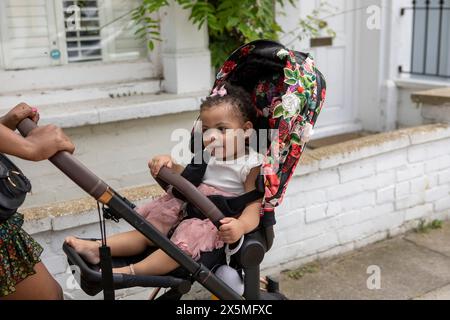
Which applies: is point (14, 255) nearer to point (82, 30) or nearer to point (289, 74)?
point (289, 74)

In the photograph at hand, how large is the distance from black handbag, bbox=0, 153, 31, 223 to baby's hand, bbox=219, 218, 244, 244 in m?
0.72

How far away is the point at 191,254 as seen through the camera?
235 cm

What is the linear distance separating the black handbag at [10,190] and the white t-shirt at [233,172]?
2.68 feet

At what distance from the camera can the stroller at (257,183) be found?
6.82 ft

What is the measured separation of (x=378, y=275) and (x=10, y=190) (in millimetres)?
2710

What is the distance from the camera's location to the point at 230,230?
2205 millimetres

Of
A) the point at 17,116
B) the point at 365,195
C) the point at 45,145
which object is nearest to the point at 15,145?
the point at 45,145

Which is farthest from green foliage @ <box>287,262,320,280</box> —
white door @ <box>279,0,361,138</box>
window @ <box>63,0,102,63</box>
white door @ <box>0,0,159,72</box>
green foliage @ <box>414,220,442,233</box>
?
white door @ <box>279,0,361,138</box>

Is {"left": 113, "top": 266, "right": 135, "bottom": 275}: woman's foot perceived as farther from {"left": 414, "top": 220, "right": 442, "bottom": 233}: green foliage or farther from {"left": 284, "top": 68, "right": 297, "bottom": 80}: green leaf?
{"left": 414, "top": 220, "right": 442, "bottom": 233}: green foliage

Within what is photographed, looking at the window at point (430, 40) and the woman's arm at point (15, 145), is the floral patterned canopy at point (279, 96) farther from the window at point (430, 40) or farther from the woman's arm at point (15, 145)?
the window at point (430, 40)
